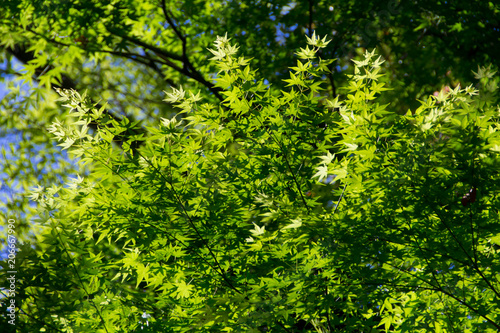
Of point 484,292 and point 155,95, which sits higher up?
point 155,95

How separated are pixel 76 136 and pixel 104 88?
6.10 m

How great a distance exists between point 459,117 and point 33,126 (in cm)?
737

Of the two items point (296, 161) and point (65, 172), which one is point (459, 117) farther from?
point (65, 172)

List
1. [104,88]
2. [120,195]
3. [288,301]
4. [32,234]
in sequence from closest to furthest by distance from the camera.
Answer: [288,301] < [120,195] < [32,234] < [104,88]

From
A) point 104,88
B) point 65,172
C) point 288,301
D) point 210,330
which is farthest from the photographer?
point 104,88

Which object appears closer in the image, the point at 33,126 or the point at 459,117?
the point at 459,117

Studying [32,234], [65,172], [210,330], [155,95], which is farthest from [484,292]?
[155,95]

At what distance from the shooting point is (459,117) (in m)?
2.50

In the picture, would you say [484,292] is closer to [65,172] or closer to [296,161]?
[296,161]

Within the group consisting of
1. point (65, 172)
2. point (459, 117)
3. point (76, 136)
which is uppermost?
point (65, 172)

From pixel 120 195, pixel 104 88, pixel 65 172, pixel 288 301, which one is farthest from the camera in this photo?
pixel 104 88

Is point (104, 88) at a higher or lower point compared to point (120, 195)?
higher

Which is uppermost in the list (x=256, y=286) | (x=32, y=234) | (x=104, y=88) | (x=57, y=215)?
(x=104, y=88)

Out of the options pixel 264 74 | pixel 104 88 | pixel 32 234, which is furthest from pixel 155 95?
pixel 32 234
